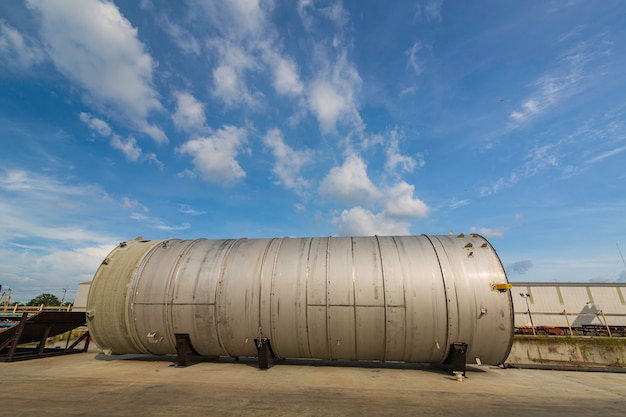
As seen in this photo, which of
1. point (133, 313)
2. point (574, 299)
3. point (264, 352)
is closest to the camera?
point (264, 352)

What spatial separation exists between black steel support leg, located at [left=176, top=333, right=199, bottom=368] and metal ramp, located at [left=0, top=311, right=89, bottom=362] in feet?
22.2

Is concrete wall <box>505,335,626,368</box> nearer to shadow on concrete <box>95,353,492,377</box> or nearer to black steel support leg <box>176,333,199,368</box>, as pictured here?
shadow on concrete <box>95,353,492,377</box>

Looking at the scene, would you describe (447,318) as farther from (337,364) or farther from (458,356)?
(337,364)

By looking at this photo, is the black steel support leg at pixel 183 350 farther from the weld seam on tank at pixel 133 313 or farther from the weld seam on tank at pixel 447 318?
the weld seam on tank at pixel 447 318

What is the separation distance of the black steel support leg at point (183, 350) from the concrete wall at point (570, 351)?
1655 cm

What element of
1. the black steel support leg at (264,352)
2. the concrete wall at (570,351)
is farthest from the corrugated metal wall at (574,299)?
the black steel support leg at (264,352)

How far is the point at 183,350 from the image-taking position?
1109cm

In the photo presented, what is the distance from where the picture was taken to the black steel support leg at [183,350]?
11.0 meters

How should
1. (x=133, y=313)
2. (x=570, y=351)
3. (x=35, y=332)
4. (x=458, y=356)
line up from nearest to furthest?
(x=458, y=356) < (x=133, y=313) < (x=35, y=332) < (x=570, y=351)

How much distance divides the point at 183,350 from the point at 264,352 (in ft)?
10.9

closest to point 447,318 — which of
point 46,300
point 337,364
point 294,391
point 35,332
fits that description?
point 337,364

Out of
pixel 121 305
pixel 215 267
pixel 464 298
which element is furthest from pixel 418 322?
pixel 121 305

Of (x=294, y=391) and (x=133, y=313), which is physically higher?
(x=133, y=313)

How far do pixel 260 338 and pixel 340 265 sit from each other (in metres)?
4.13
